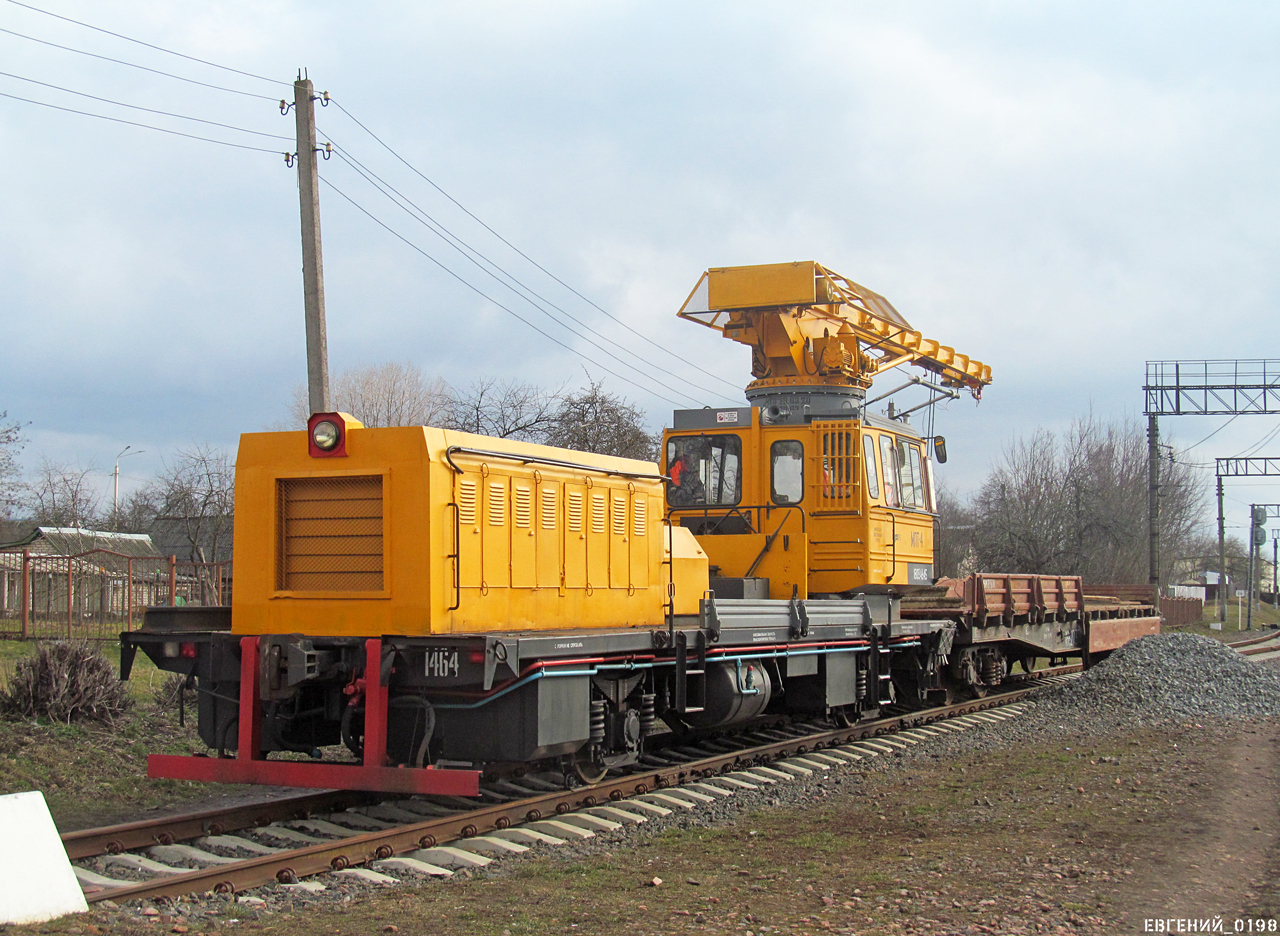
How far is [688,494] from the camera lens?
13.5 metres

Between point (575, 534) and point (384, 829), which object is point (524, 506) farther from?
point (384, 829)

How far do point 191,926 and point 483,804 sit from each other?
3282mm

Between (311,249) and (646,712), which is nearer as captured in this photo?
(646,712)

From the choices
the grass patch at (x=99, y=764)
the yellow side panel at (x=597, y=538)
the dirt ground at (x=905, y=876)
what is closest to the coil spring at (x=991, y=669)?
the dirt ground at (x=905, y=876)

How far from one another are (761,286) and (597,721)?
719 centimetres

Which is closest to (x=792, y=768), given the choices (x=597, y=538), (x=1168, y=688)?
(x=597, y=538)

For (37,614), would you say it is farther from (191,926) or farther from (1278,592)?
(1278,592)

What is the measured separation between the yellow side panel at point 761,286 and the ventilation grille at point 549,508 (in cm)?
597

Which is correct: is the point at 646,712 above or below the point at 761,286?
below

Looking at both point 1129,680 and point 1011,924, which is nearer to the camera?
point 1011,924

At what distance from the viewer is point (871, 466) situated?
512 inches

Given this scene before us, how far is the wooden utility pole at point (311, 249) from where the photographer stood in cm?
1358

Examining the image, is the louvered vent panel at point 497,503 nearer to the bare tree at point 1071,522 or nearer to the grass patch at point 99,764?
the grass patch at point 99,764

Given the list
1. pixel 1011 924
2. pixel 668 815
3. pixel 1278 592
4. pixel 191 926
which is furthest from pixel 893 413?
pixel 1278 592
